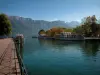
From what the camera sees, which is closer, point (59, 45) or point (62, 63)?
point (62, 63)

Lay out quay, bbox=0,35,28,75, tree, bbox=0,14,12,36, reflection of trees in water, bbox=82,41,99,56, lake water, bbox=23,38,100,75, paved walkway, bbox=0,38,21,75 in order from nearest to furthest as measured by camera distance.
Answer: quay, bbox=0,35,28,75 → paved walkway, bbox=0,38,21,75 → lake water, bbox=23,38,100,75 → reflection of trees in water, bbox=82,41,99,56 → tree, bbox=0,14,12,36

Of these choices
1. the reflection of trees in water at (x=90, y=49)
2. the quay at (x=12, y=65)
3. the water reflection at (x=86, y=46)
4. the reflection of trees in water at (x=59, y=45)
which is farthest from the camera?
the reflection of trees in water at (x=59, y=45)

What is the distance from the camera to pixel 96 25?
110438 millimetres

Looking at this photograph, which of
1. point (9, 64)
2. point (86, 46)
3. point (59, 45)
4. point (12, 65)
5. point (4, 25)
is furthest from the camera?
point (4, 25)

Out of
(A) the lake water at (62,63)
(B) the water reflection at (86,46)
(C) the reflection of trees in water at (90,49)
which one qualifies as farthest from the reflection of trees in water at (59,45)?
(A) the lake water at (62,63)

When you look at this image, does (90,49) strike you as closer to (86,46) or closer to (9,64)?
(86,46)

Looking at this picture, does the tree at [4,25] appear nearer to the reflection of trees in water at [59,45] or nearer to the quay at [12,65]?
the reflection of trees in water at [59,45]

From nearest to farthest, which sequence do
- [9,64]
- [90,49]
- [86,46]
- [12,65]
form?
[12,65] → [9,64] → [90,49] → [86,46]

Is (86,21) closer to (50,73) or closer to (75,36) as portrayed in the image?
(75,36)

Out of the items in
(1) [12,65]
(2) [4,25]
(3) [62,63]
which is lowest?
(3) [62,63]

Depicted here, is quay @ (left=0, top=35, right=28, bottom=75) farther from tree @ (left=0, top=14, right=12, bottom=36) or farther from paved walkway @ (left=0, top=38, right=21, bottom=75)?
tree @ (left=0, top=14, right=12, bottom=36)

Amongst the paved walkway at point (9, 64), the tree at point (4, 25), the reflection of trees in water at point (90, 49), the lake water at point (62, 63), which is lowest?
the reflection of trees in water at point (90, 49)

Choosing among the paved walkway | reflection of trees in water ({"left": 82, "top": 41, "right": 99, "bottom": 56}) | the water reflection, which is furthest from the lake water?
the paved walkway

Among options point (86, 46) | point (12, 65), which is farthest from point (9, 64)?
point (86, 46)
